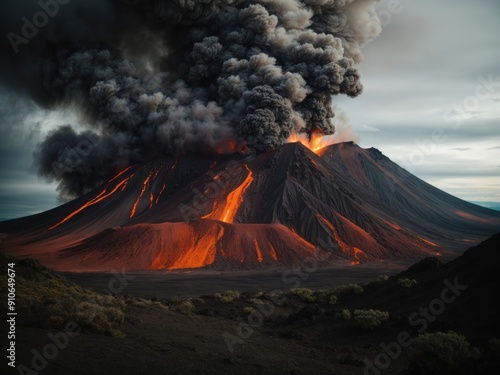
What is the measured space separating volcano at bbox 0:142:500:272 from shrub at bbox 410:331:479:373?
42.9 meters

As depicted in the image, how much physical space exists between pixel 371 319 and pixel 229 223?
143 ft

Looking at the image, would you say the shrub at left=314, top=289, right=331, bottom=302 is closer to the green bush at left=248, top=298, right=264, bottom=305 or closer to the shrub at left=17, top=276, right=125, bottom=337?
the green bush at left=248, top=298, right=264, bottom=305

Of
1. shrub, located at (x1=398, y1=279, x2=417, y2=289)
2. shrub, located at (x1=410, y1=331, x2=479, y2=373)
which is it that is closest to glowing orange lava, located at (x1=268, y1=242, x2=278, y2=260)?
shrub, located at (x1=398, y1=279, x2=417, y2=289)

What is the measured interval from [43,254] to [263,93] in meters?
42.0

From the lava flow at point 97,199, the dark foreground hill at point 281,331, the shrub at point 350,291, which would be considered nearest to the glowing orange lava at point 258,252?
the shrub at point 350,291

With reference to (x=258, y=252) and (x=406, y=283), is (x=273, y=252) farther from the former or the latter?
(x=406, y=283)

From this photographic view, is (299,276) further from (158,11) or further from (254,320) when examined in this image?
(158,11)

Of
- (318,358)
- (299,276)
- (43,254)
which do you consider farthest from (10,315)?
(43,254)

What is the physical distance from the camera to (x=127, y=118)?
8756 cm

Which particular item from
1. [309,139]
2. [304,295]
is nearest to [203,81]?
[309,139]

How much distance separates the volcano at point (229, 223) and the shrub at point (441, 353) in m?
42.9

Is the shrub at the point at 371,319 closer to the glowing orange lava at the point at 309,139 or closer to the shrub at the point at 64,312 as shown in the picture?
the shrub at the point at 64,312

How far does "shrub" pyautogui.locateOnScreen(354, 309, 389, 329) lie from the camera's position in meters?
18.9

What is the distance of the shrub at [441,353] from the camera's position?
11148mm
